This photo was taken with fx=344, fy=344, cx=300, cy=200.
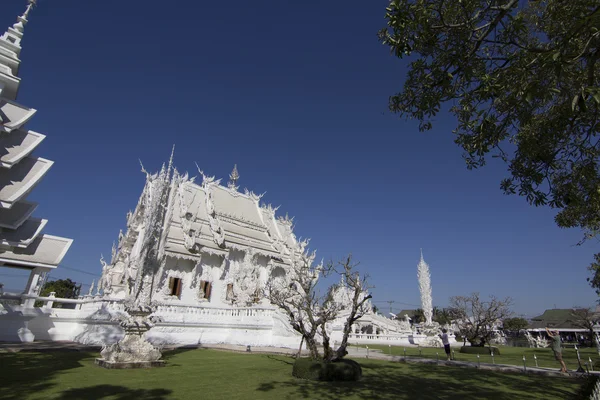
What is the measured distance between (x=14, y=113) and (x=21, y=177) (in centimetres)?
172

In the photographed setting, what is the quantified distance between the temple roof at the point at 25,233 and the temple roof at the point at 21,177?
101 centimetres

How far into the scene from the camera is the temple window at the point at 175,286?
2252 cm

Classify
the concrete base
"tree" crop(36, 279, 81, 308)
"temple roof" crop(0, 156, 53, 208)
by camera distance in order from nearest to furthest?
"temple roof" crop(0, 156, 53, 208) < the concrete base < "tree" crop(36, 279, 81, 308)

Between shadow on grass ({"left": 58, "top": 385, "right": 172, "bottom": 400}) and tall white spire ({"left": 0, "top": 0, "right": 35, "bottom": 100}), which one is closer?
shadow on grass ({"left": 58, "top": 385, "right": 172, "bottom": 400})

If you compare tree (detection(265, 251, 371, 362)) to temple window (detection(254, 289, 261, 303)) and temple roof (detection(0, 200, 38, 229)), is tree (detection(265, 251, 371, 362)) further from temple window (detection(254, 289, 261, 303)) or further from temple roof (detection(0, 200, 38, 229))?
temple roof (detection(0, 200, 38, 229))

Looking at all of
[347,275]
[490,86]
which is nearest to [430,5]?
[490,86]

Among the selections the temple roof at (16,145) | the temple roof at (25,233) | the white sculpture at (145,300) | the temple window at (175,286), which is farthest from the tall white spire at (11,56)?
the temple window at (175,286)

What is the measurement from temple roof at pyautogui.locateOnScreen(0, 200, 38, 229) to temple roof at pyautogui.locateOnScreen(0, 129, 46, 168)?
104cm

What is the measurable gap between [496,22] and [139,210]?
24.1m

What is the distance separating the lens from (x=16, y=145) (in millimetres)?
8945

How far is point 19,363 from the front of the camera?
26.3 ft

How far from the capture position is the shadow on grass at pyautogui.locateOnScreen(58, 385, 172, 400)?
555 cm

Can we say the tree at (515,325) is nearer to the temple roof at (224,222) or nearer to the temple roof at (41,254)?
the temple roof at (224,222)

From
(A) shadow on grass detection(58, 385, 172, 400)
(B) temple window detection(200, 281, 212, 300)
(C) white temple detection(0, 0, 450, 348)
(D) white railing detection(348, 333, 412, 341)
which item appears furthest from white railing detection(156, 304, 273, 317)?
(D) white railing detection(348, 333, 412, 341)
